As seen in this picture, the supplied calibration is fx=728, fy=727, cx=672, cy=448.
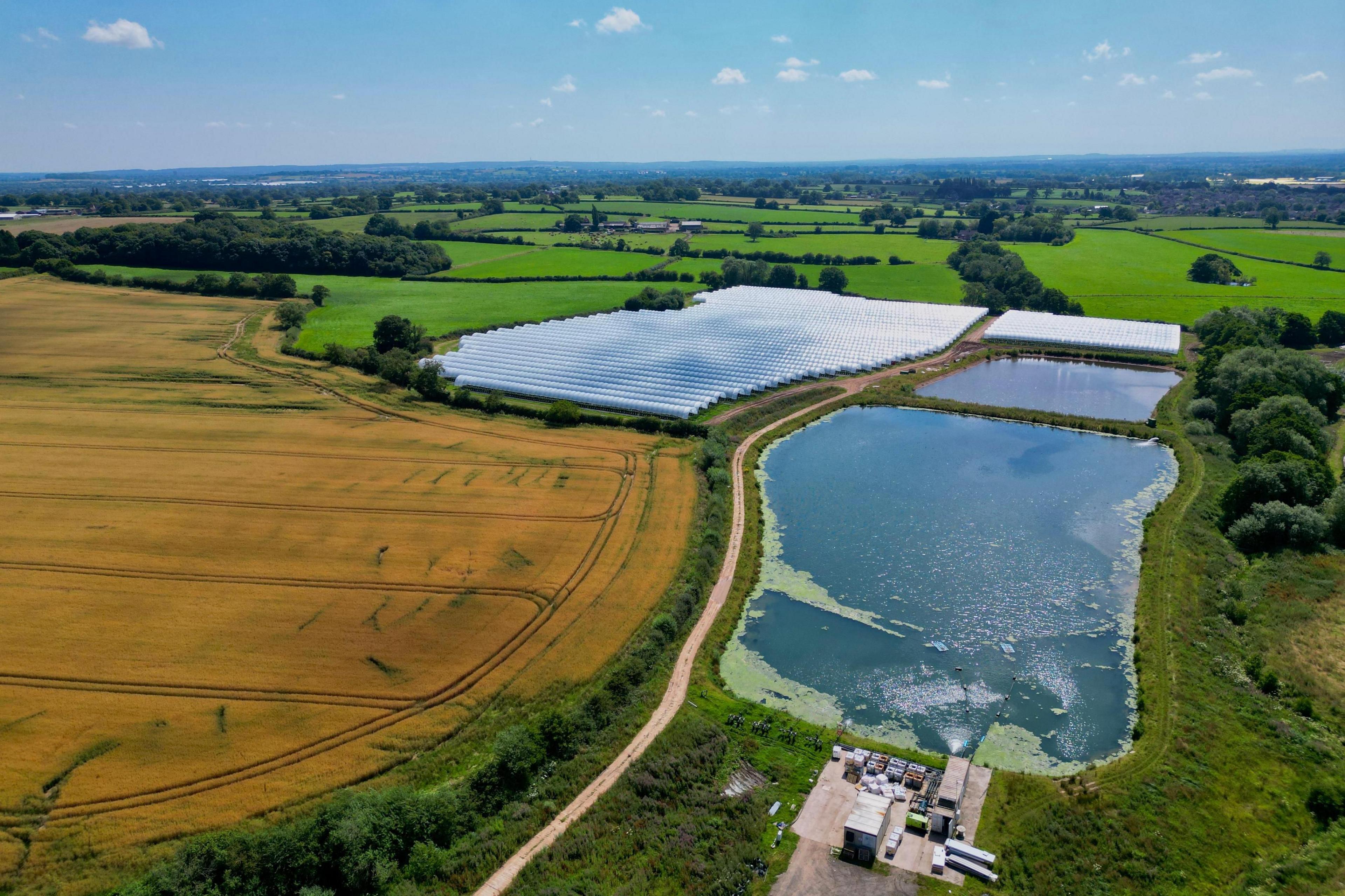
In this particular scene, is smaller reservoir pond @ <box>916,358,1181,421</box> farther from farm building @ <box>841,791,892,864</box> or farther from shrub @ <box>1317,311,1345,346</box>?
farm building @ <box>841,791,892,864</box>

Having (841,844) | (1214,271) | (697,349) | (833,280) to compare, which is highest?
(1214,271)

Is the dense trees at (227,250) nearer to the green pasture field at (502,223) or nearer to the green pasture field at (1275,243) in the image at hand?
the green pasture field at (502,223)

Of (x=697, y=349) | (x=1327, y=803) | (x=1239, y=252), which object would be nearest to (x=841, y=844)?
(x=1327, y=803)

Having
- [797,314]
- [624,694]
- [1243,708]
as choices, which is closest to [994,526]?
[1243,708]

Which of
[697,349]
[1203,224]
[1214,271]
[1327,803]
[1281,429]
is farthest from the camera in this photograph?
[1203,224]

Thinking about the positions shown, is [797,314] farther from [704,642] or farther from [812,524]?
[704,642]

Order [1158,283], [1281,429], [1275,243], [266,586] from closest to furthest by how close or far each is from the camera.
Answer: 1. [266,586]
2. [1281,429]
3. [1158,283]
4. [1275,243]

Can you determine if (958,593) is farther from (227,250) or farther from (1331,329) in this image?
(227,250)

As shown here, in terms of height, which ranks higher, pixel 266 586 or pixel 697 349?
pixel 697 349

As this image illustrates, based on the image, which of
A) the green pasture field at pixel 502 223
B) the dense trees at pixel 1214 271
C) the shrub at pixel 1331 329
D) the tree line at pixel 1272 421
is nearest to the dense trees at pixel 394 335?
the tree line at pixel 1272 421
